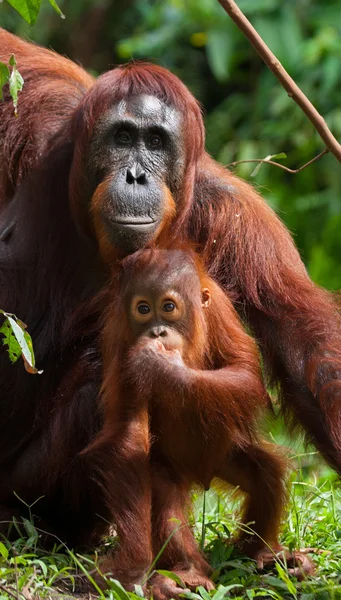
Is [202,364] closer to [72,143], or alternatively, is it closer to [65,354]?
[65,354]

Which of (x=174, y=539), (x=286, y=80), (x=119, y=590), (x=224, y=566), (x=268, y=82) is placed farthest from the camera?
(x=268, y=82)

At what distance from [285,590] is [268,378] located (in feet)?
2.83

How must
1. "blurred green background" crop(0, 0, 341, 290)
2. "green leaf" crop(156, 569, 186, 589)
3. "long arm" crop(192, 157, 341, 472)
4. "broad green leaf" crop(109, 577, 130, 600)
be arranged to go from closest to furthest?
"broad green leaf" crop(109, 577, 130, 600)
"green leaf" crop(156, 569, 186, 589)
"long arm" crop(192, 157, 341, 472)
"blurred green background" crop(0, 0, 341, 290)

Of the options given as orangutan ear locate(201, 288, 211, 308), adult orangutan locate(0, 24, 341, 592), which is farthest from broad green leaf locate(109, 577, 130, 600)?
orangutan ear locate(201, 288, 211, 308)

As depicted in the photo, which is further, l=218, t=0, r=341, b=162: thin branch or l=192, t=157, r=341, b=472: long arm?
l=192, t=157, r=341, b=472: long arm

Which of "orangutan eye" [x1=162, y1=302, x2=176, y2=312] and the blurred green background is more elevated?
the blurred green background

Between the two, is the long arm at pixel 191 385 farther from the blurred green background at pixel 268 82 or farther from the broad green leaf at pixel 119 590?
the blurred green background at pixel 268 82

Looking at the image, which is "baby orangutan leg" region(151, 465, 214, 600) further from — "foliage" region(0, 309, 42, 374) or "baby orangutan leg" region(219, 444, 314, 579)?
"foliage" region(0, 309, 42, 374)

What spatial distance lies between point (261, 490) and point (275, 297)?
2.38 ft

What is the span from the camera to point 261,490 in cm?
375

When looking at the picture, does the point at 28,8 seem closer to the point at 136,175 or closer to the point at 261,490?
the point at 136,175

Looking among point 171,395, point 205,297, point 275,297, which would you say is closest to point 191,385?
point 171,395

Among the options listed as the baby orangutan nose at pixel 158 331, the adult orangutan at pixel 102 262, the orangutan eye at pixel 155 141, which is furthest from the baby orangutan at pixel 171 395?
the orangutan eye at pixel 155 141

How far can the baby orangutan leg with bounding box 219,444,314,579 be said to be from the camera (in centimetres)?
374
